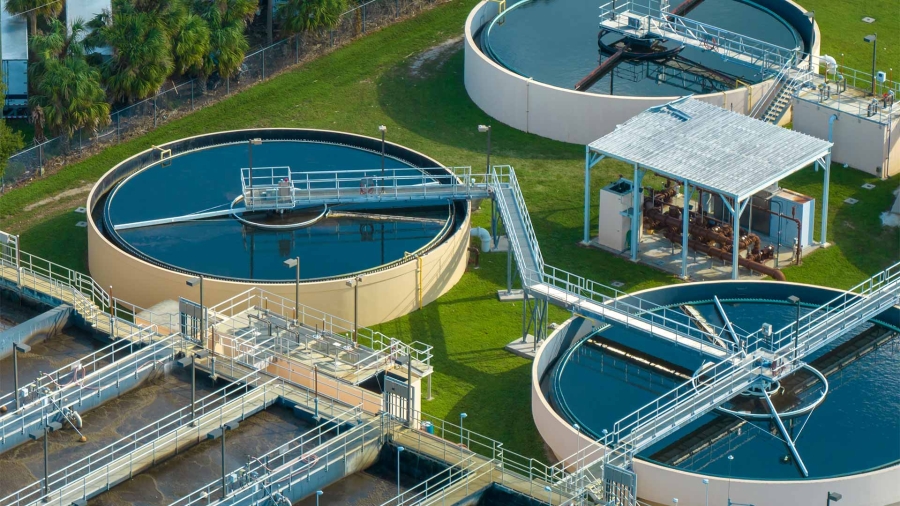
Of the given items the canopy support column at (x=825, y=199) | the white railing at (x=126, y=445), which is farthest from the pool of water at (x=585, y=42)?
the white railing at (x=126, y=445)

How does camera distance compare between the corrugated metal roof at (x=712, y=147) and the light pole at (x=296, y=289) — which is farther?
the corrugated metal roof at (x=712, y=147)

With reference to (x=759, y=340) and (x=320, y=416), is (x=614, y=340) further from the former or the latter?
(x=320, y=416)

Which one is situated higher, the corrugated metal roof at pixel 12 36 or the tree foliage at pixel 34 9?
the tree foliage at pixel 34 9

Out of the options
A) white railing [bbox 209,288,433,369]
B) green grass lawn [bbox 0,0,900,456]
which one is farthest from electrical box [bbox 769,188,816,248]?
white railing [bbox 209,288,433,369]

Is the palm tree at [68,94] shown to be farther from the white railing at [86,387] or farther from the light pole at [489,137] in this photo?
the white railing at [86,387]

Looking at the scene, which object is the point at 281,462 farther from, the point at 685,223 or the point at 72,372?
the point at 685,223
